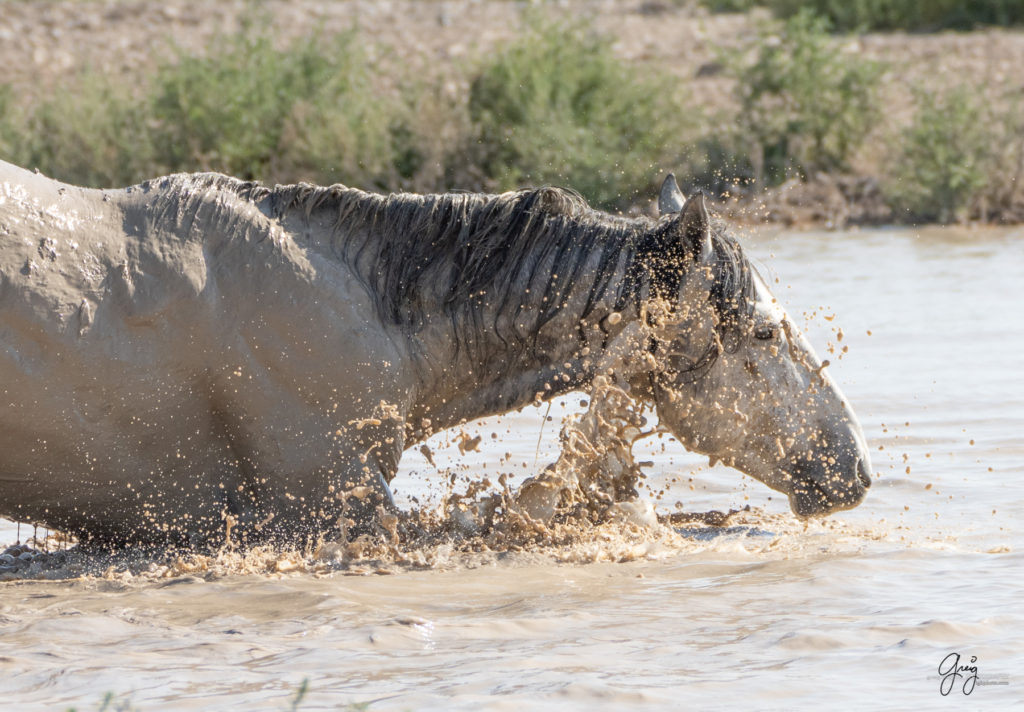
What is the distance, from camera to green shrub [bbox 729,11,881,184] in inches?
680

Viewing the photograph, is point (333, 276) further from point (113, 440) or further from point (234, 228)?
point (113, 440)

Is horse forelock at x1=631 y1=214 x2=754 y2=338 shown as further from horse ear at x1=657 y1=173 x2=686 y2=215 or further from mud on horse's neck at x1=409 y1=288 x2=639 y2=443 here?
horse ear at x1=657 y1=173 x2=686 y2=215

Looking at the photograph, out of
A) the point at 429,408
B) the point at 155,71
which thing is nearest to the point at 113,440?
the point at 429,408

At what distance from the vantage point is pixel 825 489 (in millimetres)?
5797

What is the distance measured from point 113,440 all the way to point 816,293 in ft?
26.1

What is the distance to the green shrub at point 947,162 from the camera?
16.2m

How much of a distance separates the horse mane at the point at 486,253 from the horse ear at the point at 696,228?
2.9 inches

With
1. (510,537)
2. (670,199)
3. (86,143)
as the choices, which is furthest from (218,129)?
(510,537)

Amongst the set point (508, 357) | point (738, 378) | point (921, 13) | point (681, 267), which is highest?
point (921, 13)

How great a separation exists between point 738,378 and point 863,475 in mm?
624

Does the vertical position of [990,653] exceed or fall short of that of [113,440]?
it falls short

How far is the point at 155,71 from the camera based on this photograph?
19625 mm

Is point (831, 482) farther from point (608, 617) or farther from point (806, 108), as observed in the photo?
point (806, 108)

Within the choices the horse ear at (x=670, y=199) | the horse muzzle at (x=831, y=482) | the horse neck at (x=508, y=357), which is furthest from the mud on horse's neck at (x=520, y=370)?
the horse muzzle at (x=831, y=482)
